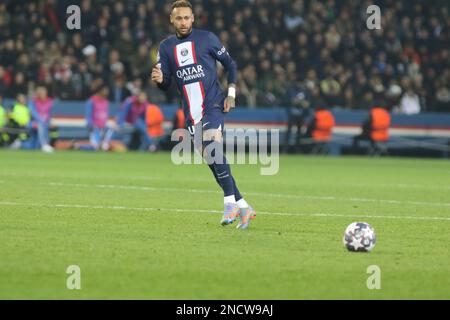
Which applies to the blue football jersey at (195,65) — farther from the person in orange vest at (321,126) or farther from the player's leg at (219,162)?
the person in orange vest at (321,126)

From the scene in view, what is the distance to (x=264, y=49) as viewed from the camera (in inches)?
1221

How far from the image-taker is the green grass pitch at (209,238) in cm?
748

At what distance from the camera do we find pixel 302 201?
1436 cm

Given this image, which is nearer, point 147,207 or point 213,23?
point 147,207

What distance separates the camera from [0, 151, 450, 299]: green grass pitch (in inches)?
295

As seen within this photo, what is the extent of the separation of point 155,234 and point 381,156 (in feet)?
61.7

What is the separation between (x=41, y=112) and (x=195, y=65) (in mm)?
18426

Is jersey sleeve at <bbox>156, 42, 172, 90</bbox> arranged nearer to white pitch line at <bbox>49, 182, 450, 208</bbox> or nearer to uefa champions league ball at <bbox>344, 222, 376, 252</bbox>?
uefa champions league ball at <bbox>344, 222, 376, 252</bbox>

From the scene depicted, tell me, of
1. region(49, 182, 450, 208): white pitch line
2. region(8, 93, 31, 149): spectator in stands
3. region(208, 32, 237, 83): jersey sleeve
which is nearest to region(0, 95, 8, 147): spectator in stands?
region(8, 93, 31, 149): spectator in stands

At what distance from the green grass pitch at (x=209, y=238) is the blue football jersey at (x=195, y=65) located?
1277mm

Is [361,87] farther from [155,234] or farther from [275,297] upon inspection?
[275,297]

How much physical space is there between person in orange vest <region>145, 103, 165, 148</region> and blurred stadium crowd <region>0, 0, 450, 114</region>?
114cm

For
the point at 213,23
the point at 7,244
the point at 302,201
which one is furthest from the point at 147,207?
the point at 213,23

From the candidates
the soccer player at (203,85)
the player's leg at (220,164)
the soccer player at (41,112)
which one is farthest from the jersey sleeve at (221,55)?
the soccer player at (41,112)
